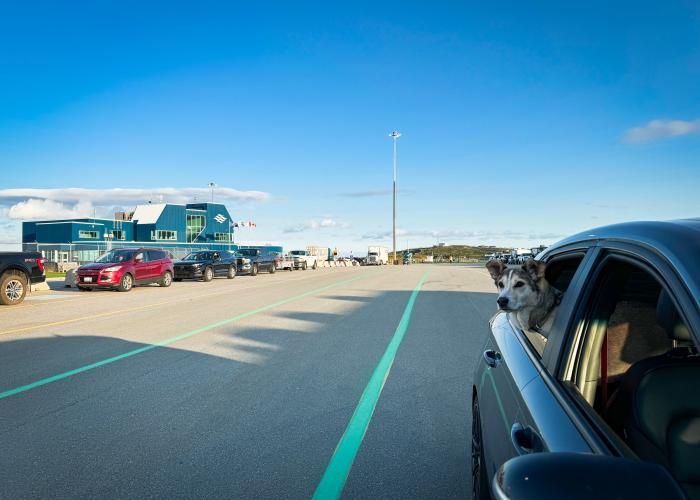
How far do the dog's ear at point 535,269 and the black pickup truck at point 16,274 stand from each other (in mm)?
16304

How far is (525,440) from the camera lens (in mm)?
1961

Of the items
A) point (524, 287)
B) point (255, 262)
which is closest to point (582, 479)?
point (524, 287)

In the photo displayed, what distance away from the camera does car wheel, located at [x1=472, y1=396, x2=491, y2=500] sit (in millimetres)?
2694

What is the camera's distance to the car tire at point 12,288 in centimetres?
1582

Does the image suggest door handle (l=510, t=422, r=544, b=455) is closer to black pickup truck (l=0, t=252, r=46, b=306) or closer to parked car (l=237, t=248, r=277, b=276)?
black pickup truck (l=0, t=252, r=46, b=306)

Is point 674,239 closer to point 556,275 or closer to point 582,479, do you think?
point 582,479

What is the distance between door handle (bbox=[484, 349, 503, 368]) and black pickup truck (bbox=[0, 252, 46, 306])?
16.4 meters

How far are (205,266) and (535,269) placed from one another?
90.3ft

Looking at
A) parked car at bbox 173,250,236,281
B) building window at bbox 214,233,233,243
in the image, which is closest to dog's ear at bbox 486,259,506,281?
parked car at bbox 173,250,236,281

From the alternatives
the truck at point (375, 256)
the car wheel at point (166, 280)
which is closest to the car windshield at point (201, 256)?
the car wheel at point (166, 280)

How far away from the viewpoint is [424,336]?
9.98 metres

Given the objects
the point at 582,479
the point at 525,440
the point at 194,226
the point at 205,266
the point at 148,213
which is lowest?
the point at 205,266

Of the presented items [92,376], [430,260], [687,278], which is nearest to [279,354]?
[92,376]

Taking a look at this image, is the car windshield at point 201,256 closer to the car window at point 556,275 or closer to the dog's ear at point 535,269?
the car window at point 556,275
